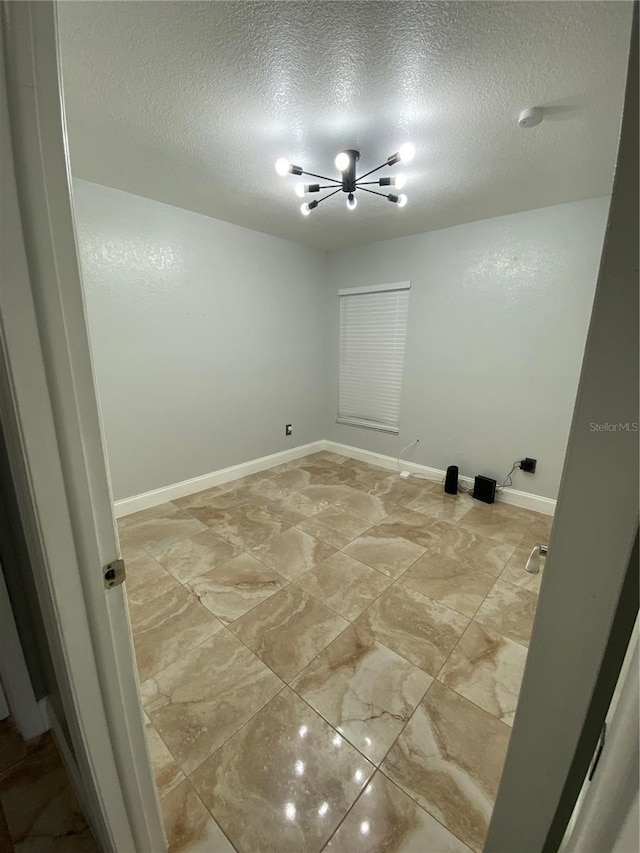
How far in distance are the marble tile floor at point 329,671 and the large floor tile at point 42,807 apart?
22cm

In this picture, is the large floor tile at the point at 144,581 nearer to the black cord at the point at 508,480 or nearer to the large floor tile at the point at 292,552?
the large floor tile at the point at 292,552

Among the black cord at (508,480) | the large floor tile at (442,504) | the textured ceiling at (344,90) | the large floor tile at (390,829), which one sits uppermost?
the textured ceiling at (344,90)

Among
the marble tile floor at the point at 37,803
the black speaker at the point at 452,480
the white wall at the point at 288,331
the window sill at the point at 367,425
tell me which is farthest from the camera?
the window sill at the point at 367,425

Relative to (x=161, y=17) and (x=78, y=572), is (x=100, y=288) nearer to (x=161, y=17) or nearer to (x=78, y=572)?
(x=161, y=17)

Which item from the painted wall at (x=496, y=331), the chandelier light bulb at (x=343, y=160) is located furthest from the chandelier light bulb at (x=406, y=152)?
the painted wall at (x=496, y=331)

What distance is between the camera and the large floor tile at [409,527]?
236cm

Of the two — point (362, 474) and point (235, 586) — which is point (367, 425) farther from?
point (235, 586)

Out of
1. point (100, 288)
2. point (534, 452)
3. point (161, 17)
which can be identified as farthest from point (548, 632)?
point (100, 288)

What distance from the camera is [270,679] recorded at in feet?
4.45

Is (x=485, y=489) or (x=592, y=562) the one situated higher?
(x=592, y=562)

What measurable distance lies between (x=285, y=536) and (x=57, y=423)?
203 centimetres

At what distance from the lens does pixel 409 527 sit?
2.50 metres

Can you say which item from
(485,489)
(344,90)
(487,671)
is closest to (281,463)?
(485,489)

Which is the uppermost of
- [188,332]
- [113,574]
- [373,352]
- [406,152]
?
Result: [406,152]
